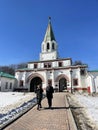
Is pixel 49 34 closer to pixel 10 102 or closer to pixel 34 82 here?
pixel 34 82

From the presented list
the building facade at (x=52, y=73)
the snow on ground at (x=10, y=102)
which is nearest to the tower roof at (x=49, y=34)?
the building facade at (x=52, y=73)

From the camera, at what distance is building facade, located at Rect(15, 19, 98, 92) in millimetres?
34875

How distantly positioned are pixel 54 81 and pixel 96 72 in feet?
37.9

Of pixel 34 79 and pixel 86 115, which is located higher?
pixel 34 79

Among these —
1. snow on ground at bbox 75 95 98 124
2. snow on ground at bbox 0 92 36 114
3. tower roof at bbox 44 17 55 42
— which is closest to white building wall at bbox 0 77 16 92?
snow on ground at bbox 0 92 36 114

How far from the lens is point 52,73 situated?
1455 inches

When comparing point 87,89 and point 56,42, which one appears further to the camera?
point 56,42

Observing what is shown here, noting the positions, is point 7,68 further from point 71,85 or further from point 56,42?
point 71,85

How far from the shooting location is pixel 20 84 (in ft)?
128

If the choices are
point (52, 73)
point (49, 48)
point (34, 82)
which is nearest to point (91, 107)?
point (52, 73)

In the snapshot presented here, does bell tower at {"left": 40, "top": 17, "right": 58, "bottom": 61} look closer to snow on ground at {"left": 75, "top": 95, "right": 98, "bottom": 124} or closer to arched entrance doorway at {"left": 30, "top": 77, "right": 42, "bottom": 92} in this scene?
arched entrance doorway at {"left": 30, "top": 77, "right": 42, "bottom": 92}

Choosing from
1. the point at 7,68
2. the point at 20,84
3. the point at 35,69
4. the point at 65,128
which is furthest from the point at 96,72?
the point at 7,68

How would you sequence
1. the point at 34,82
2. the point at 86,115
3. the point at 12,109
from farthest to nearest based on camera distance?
the point at 34,82 → the point at 12,109 → the point at 86,115

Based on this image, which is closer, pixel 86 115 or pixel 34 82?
pixel 86 115
